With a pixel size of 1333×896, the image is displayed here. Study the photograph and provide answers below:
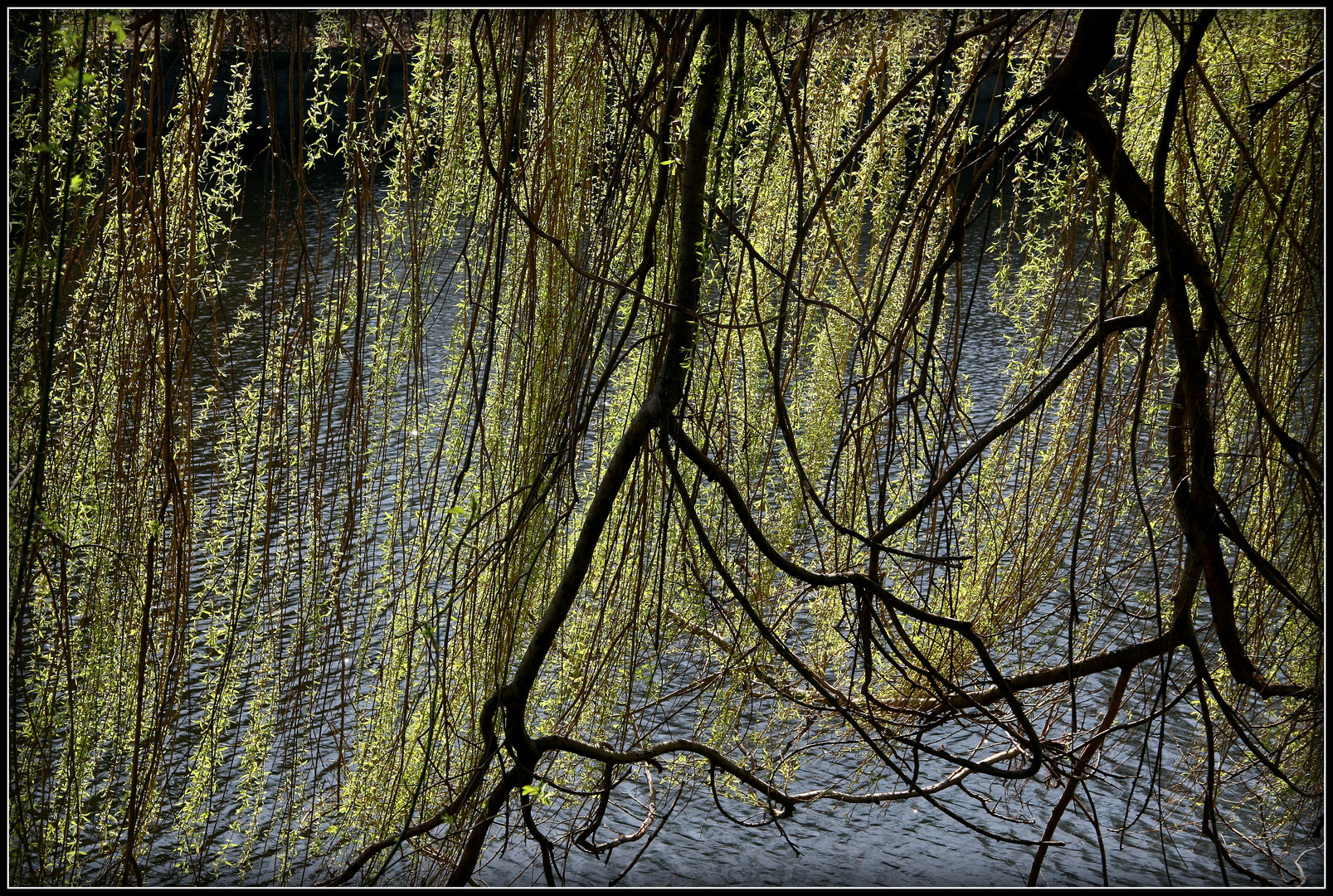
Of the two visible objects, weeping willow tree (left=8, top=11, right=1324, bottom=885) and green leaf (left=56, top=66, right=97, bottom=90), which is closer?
green leaf (left=56, top=66, right=97, bottom=90)

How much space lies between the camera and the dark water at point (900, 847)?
2867mm

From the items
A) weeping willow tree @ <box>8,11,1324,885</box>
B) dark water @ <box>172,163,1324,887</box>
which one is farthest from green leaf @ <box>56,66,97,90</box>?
dark water @ <box>172,163,1324,887</box>

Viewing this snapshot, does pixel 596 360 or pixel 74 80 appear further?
pixel 596 360

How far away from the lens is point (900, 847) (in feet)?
9.84

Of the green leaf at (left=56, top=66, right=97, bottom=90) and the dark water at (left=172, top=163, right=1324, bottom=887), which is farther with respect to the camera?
the dark water at (left=172, top=163, right=1324, bottom=887)

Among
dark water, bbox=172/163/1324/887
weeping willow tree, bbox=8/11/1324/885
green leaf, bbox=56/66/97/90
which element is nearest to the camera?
green leaf, bbox=56/66/97/90

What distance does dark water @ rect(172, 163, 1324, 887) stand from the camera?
2.87 metres

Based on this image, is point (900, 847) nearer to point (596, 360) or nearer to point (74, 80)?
point (596, 360)

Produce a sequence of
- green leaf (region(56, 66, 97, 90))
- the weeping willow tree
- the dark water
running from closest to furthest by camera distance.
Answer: green leaf (region(56, 66, 97, 90)), the weeping willow tree, the dark water

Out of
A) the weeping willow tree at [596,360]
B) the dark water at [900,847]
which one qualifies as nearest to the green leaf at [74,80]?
the weeping willow tree at [596,360]

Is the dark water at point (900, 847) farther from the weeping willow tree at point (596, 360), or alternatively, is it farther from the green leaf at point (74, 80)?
the green leaf at point (74, 80)

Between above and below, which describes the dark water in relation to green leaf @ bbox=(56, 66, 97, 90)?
below

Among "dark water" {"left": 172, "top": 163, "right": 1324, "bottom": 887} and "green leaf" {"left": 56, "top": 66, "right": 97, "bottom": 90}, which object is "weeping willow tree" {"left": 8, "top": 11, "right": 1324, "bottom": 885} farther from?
"dark water" {"left": 172, "top": 163, "right": 1324, "bottom": 887}

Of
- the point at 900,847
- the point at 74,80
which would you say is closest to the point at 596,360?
the point at 74,80
